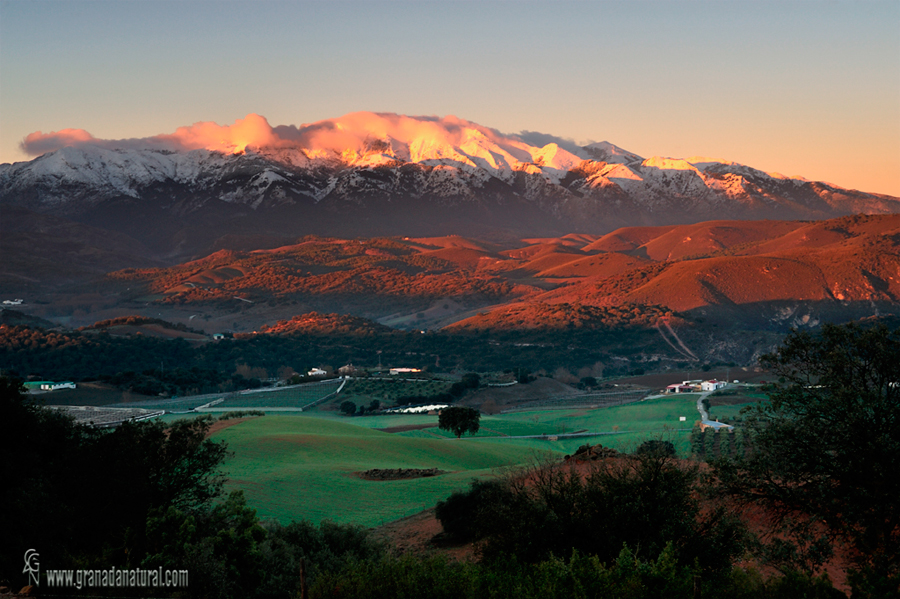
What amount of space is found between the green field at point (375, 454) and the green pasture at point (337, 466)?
1.7 inches

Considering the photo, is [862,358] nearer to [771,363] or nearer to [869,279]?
[771,363]

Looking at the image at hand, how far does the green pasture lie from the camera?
32844 millimetres

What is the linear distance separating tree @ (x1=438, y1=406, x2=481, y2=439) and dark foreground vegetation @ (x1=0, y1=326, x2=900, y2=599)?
50454mm

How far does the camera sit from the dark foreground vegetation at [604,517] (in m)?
16.0

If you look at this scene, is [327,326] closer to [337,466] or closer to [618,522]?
[337,466]

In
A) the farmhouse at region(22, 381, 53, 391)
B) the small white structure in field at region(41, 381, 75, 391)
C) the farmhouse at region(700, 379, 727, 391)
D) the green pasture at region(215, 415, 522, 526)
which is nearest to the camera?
the green pasture at region(215, 415, 522, 526)

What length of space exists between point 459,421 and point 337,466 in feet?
94.2

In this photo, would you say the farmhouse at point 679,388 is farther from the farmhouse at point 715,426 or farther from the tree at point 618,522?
the tree at point 618,522

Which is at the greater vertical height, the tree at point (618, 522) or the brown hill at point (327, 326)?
the brown hill at point (327, 326)

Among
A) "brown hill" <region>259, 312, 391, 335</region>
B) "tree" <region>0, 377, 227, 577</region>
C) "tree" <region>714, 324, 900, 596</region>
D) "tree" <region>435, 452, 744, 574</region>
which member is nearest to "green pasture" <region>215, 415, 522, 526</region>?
"tree" <region>0, 377, 227, 577</region>

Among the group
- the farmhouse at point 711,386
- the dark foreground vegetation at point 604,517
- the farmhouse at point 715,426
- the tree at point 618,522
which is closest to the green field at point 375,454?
the farmhouse at point 715,426

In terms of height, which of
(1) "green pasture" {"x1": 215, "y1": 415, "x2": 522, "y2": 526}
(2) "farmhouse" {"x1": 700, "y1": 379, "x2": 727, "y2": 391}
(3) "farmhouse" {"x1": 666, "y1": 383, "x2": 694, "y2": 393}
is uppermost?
(1) "green pasture" {"x1": 215, "y1": 415, "x2": 522, "y2": 526}

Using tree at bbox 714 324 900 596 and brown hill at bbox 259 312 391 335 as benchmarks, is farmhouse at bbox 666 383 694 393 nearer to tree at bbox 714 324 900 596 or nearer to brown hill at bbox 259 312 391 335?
brown hill at bbox 259 312 391 335

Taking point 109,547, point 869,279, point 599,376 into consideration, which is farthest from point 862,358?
point 869,279
